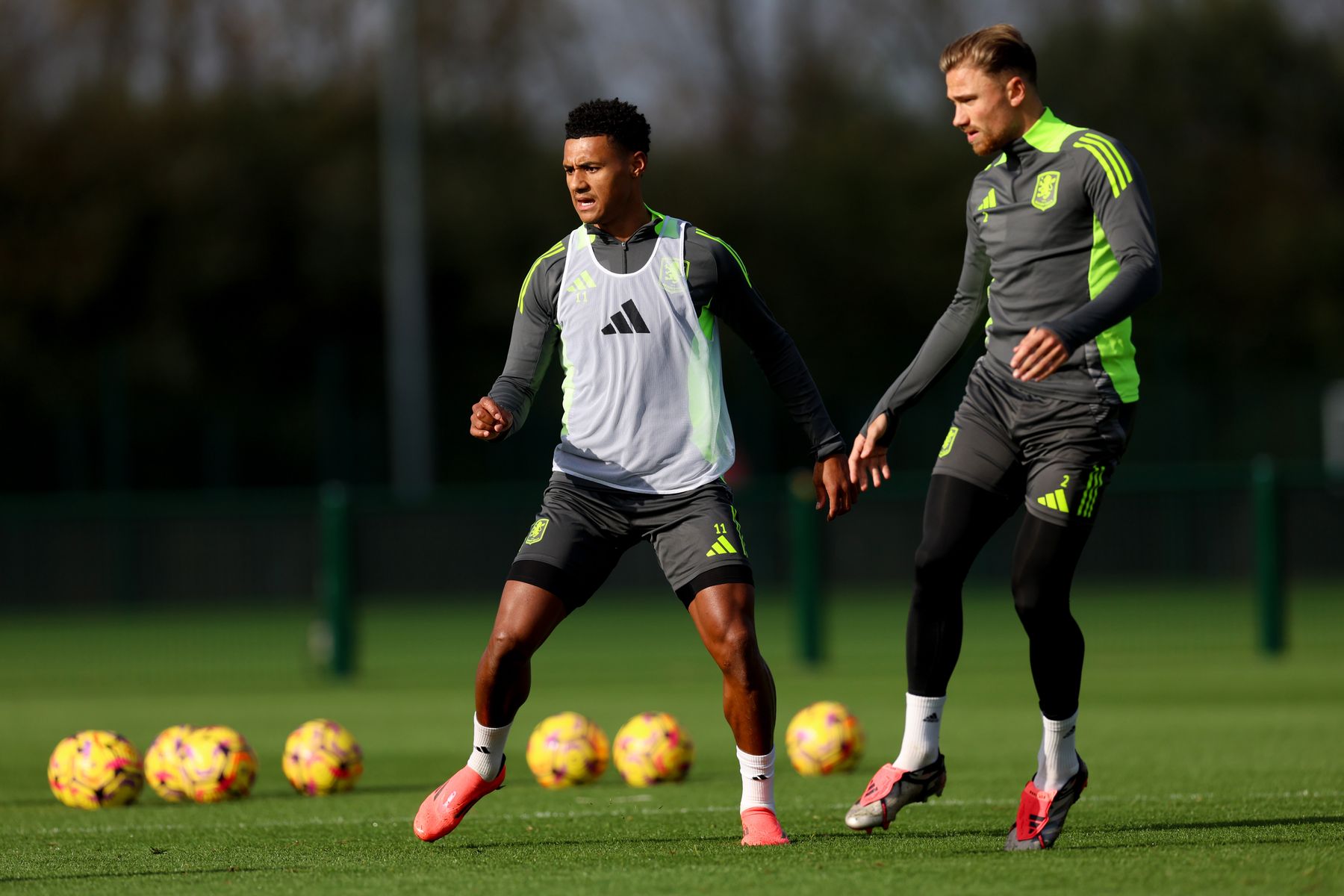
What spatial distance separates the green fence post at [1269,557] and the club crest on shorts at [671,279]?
32.6 ft

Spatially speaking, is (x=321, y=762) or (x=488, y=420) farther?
(x=321, y=762)

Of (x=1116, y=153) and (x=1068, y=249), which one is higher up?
(x=1116, y=153)

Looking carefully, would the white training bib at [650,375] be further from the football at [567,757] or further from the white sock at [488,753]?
the football at [567,757]

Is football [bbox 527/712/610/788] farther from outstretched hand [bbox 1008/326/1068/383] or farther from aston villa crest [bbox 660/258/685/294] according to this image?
outstretched hand [bbox 1008/326/1068/383]

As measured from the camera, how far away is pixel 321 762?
328 inches

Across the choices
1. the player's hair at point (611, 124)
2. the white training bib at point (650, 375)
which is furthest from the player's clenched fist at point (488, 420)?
the player's hair at point (611, 124)

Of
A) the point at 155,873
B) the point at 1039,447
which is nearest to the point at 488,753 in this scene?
the point at 155,873

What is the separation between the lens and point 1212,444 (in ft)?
100

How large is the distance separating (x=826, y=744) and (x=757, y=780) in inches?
104

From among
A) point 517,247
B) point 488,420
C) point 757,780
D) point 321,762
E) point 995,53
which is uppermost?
point 517,247

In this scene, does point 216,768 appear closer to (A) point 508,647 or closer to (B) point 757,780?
(A) point 508,647

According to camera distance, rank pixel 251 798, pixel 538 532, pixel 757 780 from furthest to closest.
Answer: pixel 251 798 → pixel 538 532 → pixel 757 780

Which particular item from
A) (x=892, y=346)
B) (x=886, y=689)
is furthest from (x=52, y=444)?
(x=886, y=689)

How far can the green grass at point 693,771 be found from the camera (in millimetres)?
5664
